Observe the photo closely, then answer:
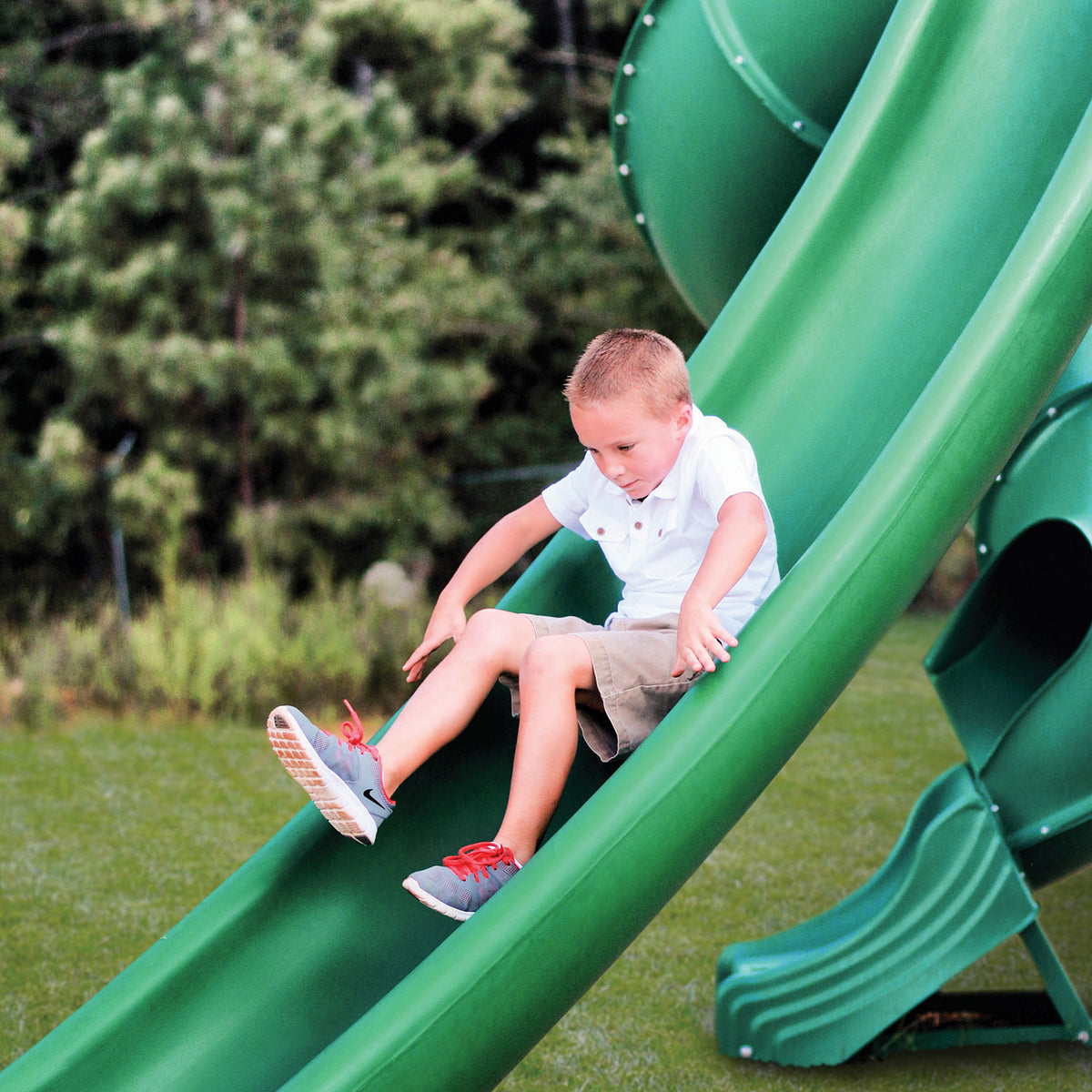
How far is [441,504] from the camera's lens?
912 cm

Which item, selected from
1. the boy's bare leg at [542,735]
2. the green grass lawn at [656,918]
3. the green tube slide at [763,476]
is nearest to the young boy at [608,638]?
the boy's bare leg at [542,735]

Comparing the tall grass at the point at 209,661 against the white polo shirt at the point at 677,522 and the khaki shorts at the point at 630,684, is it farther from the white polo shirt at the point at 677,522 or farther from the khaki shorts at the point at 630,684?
the khaki shorts at the point at 630,684

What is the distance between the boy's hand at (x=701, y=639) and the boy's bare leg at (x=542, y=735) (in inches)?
8.1

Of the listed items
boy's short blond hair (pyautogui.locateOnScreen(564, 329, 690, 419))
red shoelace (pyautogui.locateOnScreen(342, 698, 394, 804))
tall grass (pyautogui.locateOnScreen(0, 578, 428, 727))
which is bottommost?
tall grass (pyautogui.locateOnScreen(0, 578, 428, 727))

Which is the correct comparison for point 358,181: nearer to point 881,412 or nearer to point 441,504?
point 441,504

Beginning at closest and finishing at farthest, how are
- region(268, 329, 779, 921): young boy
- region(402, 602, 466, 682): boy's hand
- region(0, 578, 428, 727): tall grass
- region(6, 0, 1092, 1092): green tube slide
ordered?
region(6, 0, 1092, 1092): green tube slide
region(268, 329, 779, 921): young boy
region(402, 602, 466, 682): boy's hand
region(0, 578, 428, 727): tall grass

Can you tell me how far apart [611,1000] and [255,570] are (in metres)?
4.97

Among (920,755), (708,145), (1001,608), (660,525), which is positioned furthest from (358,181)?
(660,525)

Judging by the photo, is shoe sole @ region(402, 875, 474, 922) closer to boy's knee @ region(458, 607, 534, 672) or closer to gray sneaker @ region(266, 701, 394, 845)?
gray sneaker @ region(266, 701, 394, 845)

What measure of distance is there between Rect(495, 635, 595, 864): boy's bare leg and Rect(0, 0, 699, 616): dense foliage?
18.2 ft

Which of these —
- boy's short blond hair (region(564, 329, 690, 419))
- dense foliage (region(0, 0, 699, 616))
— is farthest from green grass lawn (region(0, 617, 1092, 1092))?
dense foliage (region(0, 0, 699, 616))

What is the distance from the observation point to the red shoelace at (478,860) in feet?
6.45

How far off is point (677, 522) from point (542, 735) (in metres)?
0.45

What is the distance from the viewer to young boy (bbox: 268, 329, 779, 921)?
1.95m
